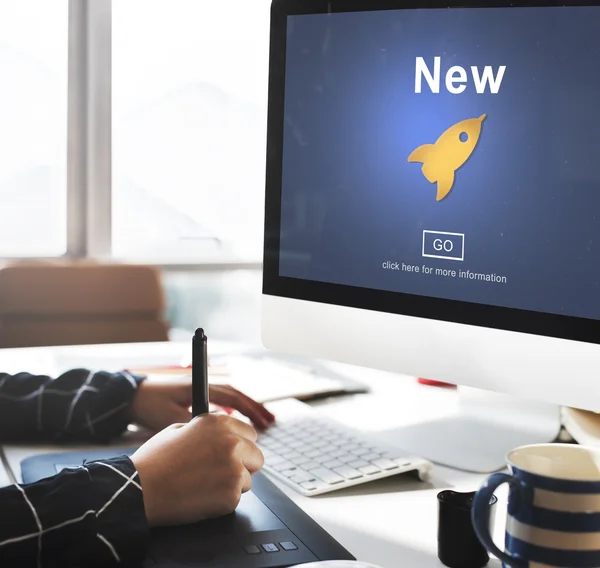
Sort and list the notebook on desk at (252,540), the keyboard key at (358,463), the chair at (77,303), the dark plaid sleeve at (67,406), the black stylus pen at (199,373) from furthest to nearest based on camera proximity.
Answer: the chair at (77,303) < the dark plaid sleeve at (67,406) < the keyboard key at (358,463) < the black stylus pen at (199,373) < the notebook on desk at (252,540)

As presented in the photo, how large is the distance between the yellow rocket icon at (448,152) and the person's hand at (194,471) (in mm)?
358

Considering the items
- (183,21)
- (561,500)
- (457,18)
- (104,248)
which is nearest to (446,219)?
(457,18)

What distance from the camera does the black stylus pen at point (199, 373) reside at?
0.79m

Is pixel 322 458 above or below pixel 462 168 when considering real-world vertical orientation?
below

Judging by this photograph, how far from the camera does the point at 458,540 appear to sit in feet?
2.25

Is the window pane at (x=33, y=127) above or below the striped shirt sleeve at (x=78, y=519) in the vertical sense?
above

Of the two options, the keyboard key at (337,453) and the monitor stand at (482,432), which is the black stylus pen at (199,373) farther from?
the monitor stand at (482,432)

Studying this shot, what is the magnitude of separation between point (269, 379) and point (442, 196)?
1.55ft

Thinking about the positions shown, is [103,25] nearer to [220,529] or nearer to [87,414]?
[87,414]

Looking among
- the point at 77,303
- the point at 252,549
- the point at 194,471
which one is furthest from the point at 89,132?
the point at 252,549

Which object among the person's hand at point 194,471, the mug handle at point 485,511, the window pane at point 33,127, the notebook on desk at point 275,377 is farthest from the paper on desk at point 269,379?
the window pane at point 33,127

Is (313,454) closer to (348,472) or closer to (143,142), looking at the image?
(348,472)

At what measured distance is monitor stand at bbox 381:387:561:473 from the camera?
95cm

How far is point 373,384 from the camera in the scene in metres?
1.29
